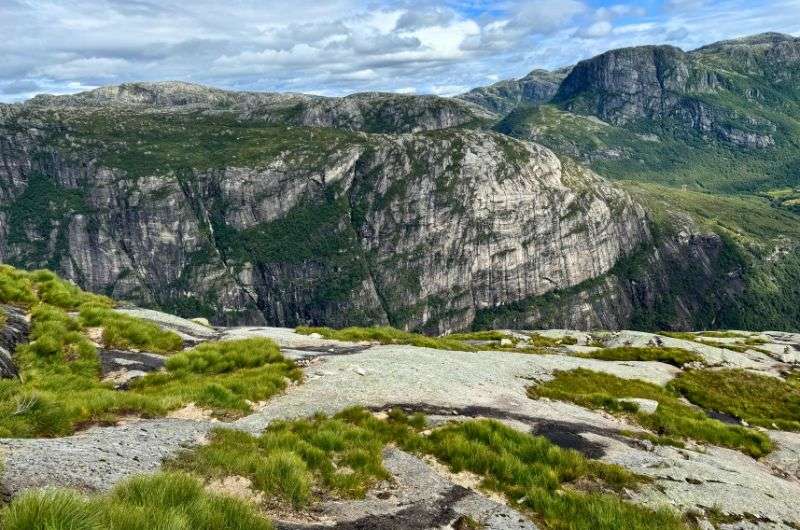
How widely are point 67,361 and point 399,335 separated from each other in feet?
78.6

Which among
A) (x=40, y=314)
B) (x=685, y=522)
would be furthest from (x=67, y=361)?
(x=685, y=522)

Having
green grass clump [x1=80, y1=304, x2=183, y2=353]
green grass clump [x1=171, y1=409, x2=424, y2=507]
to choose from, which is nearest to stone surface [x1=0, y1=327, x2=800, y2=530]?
green grass clump [x1=171, y1=409, x2=424, y2=507]

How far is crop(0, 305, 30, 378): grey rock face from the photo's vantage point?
16.2m

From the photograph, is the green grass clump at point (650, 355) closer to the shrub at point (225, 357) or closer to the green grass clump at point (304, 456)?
the shrub at point (225, 357)

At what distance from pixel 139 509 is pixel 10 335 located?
54.6ft

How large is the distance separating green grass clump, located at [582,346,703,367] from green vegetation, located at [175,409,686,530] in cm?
4095

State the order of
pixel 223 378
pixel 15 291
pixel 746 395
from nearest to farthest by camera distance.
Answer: pixel 223 378 → pixel 15 291 → pixel 746 395

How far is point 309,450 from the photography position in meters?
12.6

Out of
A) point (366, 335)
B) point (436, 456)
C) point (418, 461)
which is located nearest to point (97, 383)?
point (418, 461)

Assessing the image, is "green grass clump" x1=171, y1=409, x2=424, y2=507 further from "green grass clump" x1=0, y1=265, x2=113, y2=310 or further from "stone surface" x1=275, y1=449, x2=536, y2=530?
"green grass clump" x1=0, y1=265, x2=113, y2=310

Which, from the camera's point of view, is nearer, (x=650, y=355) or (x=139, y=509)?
(x=139, y=509)

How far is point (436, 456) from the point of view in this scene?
1455 centimetres

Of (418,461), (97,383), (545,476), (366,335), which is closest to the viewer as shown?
(545,476)

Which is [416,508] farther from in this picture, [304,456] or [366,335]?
[366,335]
